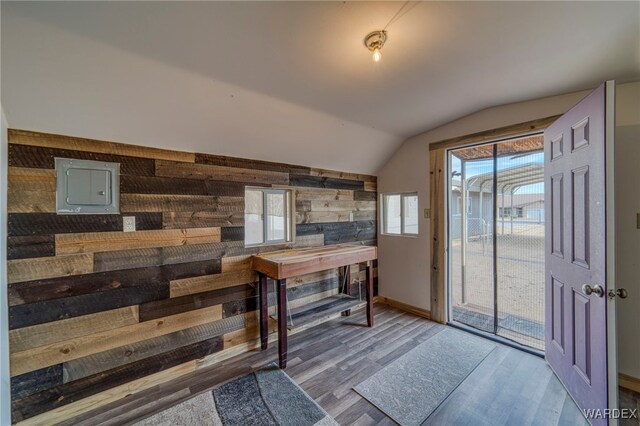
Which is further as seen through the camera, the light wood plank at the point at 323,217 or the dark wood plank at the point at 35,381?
the light wood plank at the point at 323,217

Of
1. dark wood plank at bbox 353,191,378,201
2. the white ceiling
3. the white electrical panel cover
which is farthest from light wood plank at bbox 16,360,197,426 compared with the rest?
dark wood plank at bbox 353,191,378,201

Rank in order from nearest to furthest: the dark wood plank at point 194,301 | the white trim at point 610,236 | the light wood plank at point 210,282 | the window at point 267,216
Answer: the white trim at point 610,236 → the dark wood plank at point 194,301 → the light wood plank at point 210,282 → the window at point 267,216

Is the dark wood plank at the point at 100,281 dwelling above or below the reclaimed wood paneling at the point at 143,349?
above

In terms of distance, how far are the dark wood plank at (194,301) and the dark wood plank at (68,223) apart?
0.66m

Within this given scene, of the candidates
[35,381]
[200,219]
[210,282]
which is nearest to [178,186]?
[200,219]

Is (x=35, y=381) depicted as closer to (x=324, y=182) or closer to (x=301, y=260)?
(x=301, y=260)

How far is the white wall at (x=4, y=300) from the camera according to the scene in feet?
4.78

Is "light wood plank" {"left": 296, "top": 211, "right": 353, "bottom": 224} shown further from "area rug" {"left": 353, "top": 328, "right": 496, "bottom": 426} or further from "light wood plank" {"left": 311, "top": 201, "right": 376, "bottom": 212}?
"area rug" {"left": 353, "top": 328, "right": 496, "bottom": 426}

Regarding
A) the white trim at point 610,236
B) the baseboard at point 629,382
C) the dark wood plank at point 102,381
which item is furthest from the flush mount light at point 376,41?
the baseboard at point 629,382

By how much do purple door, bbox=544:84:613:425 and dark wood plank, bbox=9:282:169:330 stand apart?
309 cm

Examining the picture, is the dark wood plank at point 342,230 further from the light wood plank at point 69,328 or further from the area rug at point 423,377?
the light wood plank at point 69,328

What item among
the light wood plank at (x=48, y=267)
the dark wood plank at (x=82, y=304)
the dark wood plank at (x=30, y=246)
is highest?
the dark wood plank at (x=30, y=246)

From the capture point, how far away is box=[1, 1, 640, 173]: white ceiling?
1.30m

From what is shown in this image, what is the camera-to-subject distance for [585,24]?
1.44 meters
